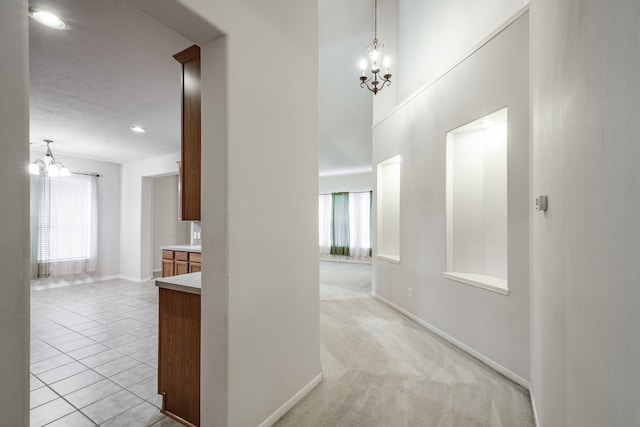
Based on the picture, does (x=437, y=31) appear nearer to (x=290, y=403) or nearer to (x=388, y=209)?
(x=388, y=209)

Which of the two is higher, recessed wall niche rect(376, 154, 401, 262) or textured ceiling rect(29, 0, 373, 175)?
textured ceiling rect(29, 0, 373, 175)

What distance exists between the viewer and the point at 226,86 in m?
1.56

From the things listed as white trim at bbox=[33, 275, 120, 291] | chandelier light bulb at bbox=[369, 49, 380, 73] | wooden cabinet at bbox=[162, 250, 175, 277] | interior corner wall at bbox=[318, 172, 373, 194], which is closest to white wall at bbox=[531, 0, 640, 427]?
chandelier light bulb at bbox=[369, 49, 380, 73]

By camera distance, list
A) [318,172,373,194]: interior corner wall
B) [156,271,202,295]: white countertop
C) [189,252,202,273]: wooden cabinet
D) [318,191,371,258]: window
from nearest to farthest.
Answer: [156,271,202,295]: white countertop
[189,252,202,273]: wooden cabinet
[318,172,373,194]: interior corner wall
[318,191,371,258]: window

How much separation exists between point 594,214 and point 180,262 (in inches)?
218

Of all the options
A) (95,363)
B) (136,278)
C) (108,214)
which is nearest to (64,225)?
(108,214)

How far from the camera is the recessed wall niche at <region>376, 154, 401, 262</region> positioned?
5039mm

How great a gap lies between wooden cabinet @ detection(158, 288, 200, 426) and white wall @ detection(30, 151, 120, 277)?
19.8ft

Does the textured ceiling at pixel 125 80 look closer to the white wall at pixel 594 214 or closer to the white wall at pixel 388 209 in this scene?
the white wall at pixel 388 209

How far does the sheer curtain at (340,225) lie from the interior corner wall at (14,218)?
9448 millimetres

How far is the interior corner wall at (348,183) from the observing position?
9.73 m

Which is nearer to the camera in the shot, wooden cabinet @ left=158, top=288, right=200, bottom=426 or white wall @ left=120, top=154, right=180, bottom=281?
wooden cabinet @ left=158, top=288, right=200, bottom=426

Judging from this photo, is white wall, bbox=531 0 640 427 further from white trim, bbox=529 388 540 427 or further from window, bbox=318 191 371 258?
window, bbox=318 191 371 258

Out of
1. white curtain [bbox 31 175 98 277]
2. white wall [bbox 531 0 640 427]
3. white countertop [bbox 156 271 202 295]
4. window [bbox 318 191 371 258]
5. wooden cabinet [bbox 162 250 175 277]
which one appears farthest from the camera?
window [bbox 318 191 371 258]
